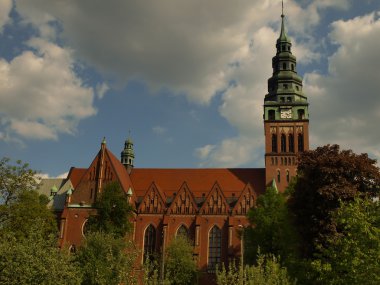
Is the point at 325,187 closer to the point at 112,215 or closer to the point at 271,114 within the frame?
the point at 112,215

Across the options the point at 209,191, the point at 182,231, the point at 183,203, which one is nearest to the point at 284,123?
the point at 209,191

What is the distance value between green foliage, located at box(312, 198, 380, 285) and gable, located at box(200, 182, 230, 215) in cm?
3333

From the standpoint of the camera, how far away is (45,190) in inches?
2982

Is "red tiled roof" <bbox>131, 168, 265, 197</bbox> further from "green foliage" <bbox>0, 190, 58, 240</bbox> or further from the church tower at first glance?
"green foliage" <bbox>0, 190, 58, 240</bbox>

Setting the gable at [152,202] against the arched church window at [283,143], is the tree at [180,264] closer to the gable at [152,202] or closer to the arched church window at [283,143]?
the gable at [152,202]

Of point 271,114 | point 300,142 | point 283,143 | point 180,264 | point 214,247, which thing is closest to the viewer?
point 180,264

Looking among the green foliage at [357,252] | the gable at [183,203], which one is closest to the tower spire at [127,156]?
the gable at [183,203]

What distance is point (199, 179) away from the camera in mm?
67750

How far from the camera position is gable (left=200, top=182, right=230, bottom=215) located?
196 feet

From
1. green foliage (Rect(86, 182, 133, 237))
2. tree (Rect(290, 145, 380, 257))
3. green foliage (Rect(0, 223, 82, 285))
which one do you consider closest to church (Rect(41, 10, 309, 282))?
green foliage (Rect(86, 182, 133, 237))

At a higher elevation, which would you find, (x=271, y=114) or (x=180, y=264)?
(x=271, y=114)

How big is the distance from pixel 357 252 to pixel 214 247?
1491 inches

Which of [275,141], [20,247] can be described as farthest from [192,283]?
[20,247]

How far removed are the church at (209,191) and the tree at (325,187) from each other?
24366 mm
